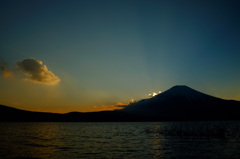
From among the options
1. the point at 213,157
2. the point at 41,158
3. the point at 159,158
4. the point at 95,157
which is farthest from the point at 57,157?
the point at 213,157

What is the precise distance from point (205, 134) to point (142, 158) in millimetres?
34141

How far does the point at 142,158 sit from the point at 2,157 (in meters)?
17.5

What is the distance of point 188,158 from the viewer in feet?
82.5

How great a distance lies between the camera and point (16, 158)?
25.2 meters

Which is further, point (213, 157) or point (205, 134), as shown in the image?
point (205, 134)

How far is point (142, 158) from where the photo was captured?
2525 centimetres

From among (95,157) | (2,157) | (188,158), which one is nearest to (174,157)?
(188,158)

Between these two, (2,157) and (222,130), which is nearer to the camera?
(2,157)

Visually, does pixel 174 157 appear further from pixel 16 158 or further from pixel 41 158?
pixel 16 158

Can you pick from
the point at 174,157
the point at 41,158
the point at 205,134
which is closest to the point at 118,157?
the point at 174,157

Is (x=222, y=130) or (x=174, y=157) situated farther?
(x=222, y=130)

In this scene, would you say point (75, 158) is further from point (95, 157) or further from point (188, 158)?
point (188, 158)

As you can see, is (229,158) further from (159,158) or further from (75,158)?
(75,158)

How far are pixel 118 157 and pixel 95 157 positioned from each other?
2915 mm
